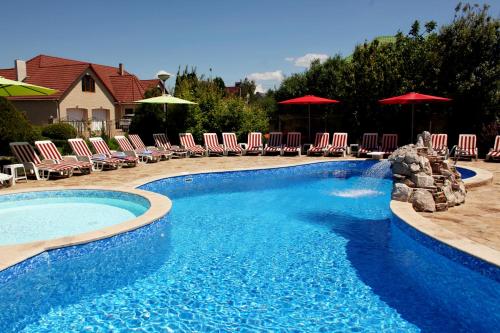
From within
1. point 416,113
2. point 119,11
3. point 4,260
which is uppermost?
point 119,11

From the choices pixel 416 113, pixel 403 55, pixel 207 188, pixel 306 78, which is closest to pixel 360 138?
pixel 416 113

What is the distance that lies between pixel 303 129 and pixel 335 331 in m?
16.8

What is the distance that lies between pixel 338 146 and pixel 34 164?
1105 cm

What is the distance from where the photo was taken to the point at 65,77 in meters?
29.6

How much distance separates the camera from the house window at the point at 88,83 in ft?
99.8

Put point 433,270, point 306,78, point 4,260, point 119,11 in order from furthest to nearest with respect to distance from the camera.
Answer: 1. point 306,78
2. point 119,11
3. point 433,270
4. point 4,260

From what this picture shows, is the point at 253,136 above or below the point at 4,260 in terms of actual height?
above

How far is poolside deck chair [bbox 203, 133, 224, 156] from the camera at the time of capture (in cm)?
1641

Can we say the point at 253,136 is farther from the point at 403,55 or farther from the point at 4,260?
the point at 4,260

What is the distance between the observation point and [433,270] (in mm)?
5047

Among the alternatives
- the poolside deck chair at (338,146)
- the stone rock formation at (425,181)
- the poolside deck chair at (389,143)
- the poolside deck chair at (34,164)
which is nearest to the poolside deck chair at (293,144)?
the poolside deck chair at (338,146)

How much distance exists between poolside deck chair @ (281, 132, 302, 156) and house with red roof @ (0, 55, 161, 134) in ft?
44.3

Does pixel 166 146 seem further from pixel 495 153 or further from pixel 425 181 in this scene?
pixel 495 153

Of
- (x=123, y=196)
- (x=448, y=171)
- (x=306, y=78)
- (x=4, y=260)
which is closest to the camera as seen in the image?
(x=4, y=260)
